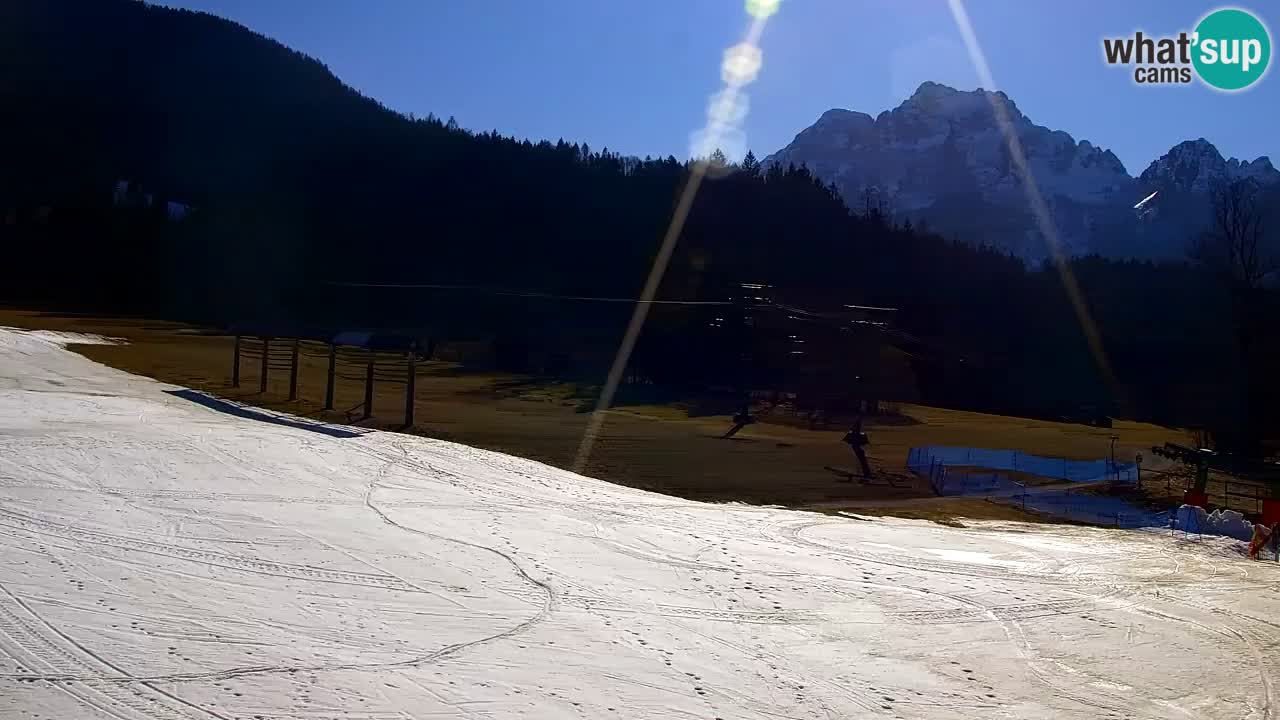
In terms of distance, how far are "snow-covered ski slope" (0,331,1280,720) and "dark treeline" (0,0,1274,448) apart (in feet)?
62.1

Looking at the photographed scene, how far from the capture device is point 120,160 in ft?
319

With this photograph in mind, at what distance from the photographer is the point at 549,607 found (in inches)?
321

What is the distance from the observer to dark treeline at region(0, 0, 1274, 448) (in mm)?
46938

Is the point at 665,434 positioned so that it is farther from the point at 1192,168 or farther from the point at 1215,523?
the point at 1192,168

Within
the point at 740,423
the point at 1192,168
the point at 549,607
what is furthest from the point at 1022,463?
the point at 1192,168

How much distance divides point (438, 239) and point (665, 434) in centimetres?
5744

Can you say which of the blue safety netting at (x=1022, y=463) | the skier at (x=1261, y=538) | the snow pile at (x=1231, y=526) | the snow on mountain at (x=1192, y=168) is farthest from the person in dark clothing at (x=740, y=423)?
the snow on mountain at (x=1192, y=168)

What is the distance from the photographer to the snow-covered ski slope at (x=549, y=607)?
620cm

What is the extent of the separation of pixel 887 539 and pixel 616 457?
7.90 m

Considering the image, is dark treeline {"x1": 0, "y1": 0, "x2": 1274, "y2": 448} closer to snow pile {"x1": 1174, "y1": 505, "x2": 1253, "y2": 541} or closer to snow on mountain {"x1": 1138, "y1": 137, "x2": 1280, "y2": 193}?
snow pile {"x1": 1174, "y1": 505, "x2": 1253, "y2": 541}

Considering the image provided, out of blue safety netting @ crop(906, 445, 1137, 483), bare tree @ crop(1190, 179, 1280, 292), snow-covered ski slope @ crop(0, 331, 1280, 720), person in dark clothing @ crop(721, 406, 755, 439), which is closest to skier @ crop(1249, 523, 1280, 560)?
snow-covered ski slope @ crop(0, 331, 1280, 720)

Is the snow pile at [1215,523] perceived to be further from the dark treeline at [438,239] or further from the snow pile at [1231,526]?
the dark treeline at [438,239]

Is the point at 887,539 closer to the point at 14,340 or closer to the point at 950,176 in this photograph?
the point at 14,340

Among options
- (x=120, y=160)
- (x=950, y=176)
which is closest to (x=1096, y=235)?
(x=950, y=176)
